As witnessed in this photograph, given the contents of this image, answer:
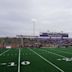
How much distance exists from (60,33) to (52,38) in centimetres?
397

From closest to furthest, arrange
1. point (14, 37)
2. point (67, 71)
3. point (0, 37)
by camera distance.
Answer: point (67, 71)
point (14, 37)
point (0, 37)

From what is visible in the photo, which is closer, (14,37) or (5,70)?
(5,70)

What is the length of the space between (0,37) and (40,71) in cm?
7233

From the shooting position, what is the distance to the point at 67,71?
11.3 m

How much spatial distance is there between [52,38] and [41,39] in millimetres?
5197

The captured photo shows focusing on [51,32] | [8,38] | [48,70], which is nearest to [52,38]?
[51,32]

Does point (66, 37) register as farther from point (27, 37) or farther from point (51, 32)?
point (27, 37)

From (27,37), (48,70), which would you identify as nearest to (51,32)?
(27,37)

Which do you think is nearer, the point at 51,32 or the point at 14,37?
the point at 14,37

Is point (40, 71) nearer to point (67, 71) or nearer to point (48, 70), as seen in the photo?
point (48, 70)

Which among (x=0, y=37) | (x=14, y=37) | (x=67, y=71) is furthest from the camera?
(x=0, y=37)

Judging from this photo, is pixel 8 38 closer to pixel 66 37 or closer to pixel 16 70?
pixel 66 37

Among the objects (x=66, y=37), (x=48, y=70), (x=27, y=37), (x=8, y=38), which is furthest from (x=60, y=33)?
(x=48, y=70)

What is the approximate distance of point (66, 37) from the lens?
8669cm
